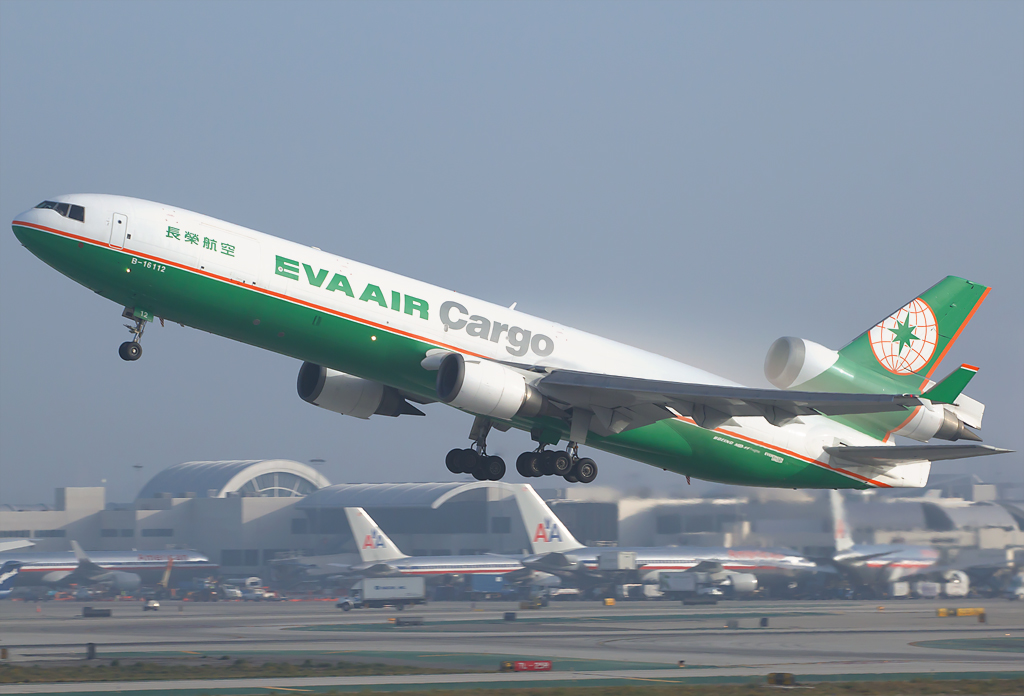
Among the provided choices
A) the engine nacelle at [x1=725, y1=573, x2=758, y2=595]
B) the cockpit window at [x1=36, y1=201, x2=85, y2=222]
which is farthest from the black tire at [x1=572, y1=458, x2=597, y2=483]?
the engine nacelle at [x1=725, y1=573, x2=758, y2=595]

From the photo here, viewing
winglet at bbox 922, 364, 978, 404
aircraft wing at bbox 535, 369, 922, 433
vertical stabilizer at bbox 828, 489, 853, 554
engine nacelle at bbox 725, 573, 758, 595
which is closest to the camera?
aircraft wing at bbox 535, 369, 922, 433

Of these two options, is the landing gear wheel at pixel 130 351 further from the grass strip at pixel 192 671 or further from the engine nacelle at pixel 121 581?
the engine nacelle at pixel 121 581

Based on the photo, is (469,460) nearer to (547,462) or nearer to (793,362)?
(547,462)

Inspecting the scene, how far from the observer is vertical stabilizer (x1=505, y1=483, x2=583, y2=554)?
273 feet

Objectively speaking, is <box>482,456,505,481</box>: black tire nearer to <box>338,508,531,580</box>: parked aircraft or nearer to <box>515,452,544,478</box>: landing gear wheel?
<box>515,452,544,478</box>: landing gear wheel

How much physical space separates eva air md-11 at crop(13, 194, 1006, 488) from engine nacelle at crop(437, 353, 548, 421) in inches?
1.7

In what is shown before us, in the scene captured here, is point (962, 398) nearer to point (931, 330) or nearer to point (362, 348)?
point (931, 330)

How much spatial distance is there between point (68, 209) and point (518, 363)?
45.6ft

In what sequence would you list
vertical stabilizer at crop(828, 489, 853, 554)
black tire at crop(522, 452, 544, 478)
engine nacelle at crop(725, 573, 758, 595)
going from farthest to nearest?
engine nacelle at crop(725, 573, 758, 595)
vertical stabilizer at crop(828, 489, 853, 554)
black tire at crop(522, 452, 544, 478)

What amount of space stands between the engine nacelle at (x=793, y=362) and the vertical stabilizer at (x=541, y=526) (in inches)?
1792

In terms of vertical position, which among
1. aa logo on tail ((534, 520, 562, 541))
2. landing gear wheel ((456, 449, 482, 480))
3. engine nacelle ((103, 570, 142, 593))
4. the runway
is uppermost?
landing gear wheel ((456, 449, 482, 480))

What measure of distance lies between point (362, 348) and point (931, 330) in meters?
23.4

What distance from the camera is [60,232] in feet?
98.0

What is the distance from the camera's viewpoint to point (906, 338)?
140ft
